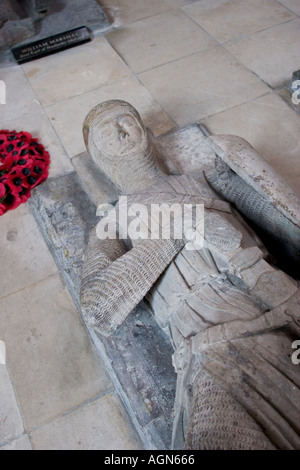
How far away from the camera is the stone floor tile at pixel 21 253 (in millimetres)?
3369

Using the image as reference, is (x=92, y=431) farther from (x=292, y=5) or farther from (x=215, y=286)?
(x=292, y=5)

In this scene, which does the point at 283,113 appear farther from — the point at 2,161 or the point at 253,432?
the point at 253,432

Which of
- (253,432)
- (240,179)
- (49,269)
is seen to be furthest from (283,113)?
(253,432)

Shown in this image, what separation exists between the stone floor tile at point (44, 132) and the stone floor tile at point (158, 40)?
→ 109 centimetres

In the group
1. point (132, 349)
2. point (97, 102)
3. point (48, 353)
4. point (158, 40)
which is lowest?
point (48, 353)

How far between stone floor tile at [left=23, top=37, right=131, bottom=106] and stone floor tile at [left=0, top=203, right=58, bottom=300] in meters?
1.42

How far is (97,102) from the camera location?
444cm

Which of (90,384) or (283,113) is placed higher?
(283,113)

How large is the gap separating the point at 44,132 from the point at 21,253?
1.32 meters

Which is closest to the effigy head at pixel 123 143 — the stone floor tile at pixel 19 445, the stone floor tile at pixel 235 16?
the stone floor tile at pixel 19 445

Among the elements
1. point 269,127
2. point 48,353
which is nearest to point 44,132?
point 269,127

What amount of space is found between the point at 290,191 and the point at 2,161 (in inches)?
95.7

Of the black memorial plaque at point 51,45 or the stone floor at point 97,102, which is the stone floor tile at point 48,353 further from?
the black memorial plaque at point 51,45

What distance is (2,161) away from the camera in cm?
393
